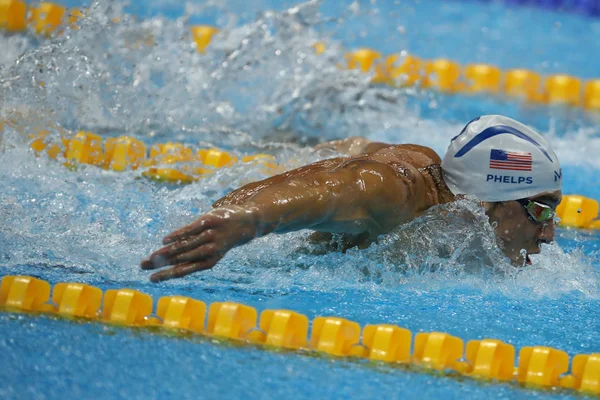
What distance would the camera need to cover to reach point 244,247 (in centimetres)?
296

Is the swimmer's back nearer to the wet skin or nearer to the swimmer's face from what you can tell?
the wet skin

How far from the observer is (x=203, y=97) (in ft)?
17.0

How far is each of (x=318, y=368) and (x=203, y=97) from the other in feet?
10.6

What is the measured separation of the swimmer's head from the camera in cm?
268

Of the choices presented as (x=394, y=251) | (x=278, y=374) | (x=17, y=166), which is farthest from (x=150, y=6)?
(x=278, y=374)

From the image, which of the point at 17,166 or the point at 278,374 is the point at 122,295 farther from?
the point at 17,166

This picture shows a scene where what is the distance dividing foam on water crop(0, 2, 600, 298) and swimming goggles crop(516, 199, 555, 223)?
0.51ft

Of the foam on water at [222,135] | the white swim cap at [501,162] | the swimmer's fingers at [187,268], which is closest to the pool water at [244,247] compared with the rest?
the foam on water at [222,135]

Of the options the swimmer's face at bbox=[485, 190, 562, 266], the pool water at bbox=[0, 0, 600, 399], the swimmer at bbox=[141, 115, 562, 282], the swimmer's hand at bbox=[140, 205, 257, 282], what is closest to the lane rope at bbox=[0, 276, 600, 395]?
the pool water at bbox=[0, 0, 600, 399]

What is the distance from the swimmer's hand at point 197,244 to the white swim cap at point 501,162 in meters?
0.96

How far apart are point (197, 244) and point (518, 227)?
1.24 m

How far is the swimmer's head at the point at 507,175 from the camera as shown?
8.79 feet

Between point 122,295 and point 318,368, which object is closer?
point 318,368

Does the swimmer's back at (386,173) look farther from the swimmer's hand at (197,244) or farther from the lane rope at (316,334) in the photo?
the lane rope at (316,334)
